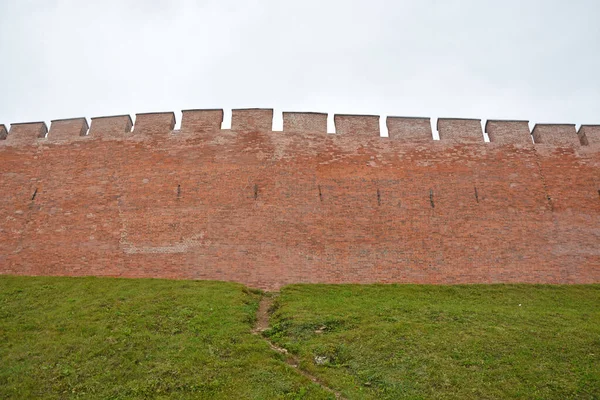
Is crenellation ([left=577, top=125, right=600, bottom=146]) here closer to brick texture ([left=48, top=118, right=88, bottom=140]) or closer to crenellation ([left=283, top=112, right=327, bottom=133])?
crenellation ([left=283, top=112, right=327, bottom=133])

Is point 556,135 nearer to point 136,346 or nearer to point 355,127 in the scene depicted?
point 355,127

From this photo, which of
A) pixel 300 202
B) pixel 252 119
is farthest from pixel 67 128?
pixel 300 202

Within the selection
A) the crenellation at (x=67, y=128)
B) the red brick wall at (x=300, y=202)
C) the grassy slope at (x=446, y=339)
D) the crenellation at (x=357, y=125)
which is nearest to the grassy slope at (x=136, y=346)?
the grassy slope at (x=446, y=339)

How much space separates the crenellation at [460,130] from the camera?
1409 centimetres

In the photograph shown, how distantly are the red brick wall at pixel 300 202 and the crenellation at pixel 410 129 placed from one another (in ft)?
0.19

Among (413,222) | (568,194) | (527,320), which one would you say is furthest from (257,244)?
(568,194)

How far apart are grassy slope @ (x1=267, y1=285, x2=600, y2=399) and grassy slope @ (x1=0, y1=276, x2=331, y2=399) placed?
0.90 meters

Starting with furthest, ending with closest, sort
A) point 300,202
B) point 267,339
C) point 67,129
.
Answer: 1. point 67,129
2. point 300,202
3. point 267,339

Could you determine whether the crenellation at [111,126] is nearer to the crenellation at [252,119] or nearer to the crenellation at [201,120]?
the crenellation at [201,120]


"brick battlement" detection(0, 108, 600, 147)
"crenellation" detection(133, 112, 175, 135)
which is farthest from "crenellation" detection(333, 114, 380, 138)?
"crenellation" detection(133, 112, 175, 135)

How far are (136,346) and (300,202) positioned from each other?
6572mm

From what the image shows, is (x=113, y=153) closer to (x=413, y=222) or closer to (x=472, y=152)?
(x=413, y=222)

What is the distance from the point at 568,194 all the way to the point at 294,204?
852cm

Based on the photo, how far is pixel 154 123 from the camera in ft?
47.4
